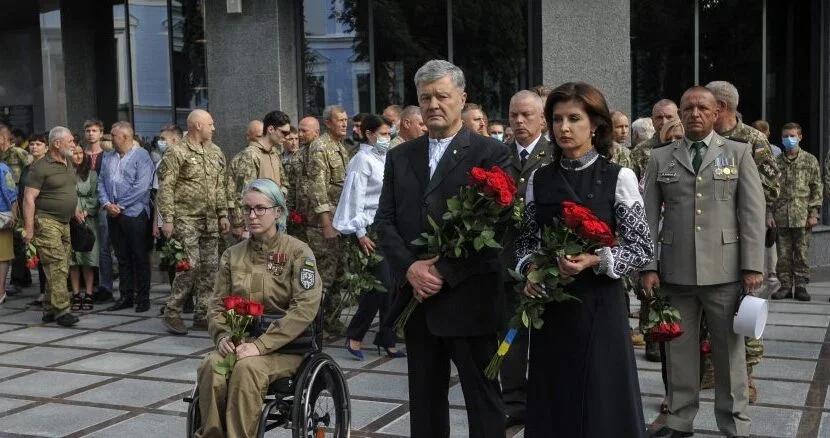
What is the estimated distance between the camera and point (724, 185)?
17.9ft

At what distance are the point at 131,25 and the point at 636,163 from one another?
10867mm

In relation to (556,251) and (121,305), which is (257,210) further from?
(121,305)

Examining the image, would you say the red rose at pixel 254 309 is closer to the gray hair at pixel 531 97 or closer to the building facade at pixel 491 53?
the gray hair at pixel 531 97

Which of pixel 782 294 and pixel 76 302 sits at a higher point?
pixel 76 302

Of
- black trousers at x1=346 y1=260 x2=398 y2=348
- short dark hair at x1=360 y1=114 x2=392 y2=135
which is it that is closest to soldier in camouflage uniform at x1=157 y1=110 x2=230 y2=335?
short dark hair at x1=360 y1=114 x2=392 y2=135

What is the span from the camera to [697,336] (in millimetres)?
5629

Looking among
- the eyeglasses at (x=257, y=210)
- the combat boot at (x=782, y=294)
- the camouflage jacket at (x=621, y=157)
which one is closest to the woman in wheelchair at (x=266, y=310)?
the eyeglasses at (x=257, y=210)

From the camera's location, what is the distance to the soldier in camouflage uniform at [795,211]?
11.2 m

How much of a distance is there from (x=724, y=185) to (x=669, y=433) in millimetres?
1441

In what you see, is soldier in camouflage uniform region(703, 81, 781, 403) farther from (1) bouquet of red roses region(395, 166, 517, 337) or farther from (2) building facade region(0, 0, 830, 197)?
(2) building facade region(0, 0, 830, 197)

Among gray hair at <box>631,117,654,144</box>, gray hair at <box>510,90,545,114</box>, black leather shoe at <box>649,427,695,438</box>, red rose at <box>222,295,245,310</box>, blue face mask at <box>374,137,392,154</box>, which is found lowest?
black leather shoe at <box>649,427,695,438</box>

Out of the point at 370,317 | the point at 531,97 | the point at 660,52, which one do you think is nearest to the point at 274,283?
the point at 531,97

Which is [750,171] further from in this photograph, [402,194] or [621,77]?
[621,77]

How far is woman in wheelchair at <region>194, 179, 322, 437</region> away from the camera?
4.66 meters
